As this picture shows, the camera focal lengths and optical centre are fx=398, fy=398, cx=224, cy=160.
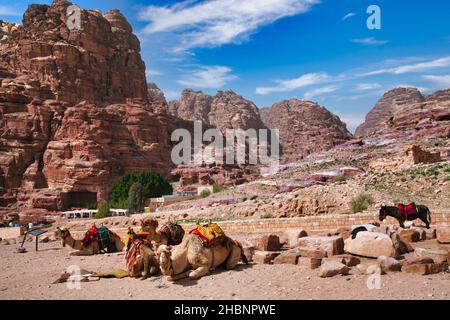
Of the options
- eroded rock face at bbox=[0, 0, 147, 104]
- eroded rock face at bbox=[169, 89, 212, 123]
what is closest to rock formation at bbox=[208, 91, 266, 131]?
eroded rock face at bbox=[169, 89, 212, 123]

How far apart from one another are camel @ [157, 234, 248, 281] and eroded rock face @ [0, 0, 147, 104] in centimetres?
7373

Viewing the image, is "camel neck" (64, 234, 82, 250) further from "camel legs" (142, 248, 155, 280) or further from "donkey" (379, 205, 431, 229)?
"donkey" (379, 205, 431, 229)

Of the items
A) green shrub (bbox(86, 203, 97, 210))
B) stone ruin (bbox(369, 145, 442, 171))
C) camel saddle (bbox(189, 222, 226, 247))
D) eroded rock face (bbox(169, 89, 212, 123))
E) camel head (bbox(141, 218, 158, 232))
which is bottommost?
green shrub (bbox(86, 203, 97, 210))

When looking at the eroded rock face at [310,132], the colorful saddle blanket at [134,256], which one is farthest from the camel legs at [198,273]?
the eroded rock face at [310,132]

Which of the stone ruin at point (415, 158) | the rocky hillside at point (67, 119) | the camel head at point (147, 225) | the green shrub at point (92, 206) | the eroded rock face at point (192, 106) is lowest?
the green shrub at point (92, 206)

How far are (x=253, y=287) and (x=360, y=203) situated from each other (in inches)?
495

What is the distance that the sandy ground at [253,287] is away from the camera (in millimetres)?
6402

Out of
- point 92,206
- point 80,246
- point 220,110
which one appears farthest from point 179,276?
point 220,110

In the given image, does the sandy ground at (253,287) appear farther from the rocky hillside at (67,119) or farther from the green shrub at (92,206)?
the rocky hillside at (67,119)

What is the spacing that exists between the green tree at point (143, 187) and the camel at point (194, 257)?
4253 centimetres

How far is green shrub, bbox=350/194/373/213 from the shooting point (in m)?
18.0

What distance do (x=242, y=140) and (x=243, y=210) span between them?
10347cm

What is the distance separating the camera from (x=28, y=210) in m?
52.0

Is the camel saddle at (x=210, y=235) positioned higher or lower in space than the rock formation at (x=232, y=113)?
lower
